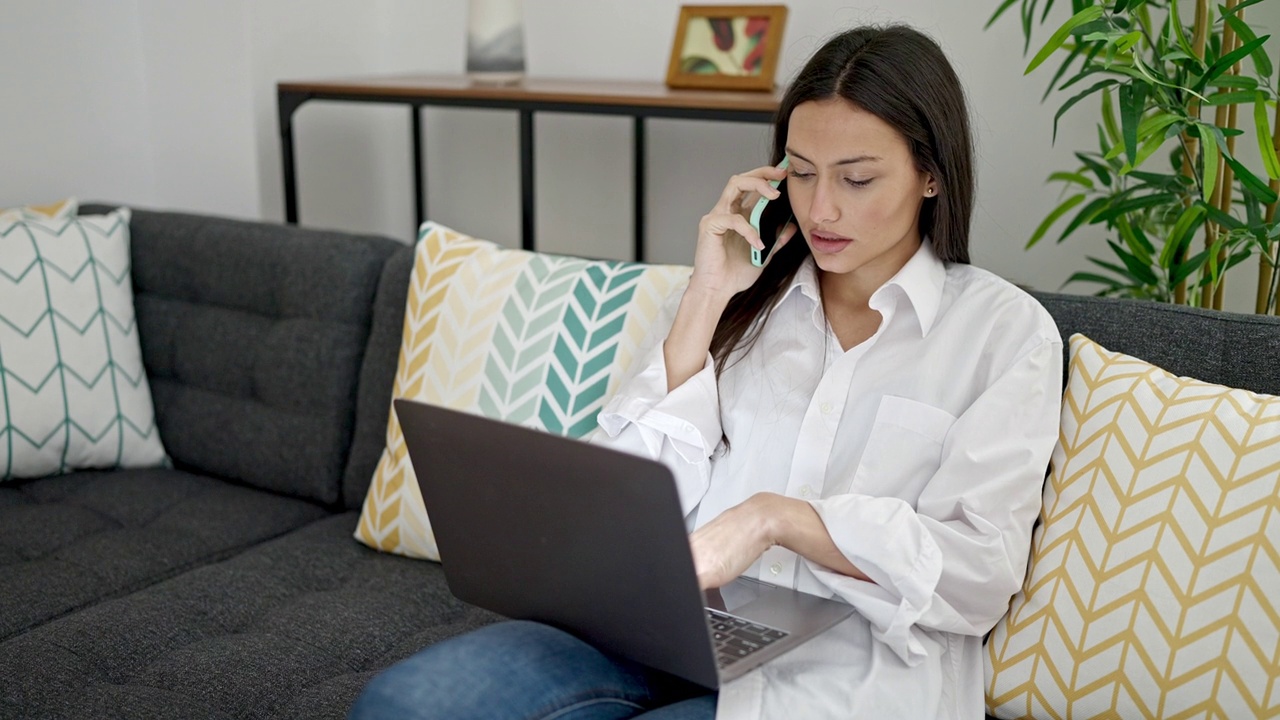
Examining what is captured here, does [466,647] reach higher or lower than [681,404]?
lower

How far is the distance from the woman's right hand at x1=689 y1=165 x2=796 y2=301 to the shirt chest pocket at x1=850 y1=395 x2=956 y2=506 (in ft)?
0.91

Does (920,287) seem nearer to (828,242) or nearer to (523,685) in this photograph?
(828,242)

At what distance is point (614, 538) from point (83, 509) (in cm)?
134

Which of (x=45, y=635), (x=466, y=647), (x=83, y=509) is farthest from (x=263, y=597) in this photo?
(x=466, y=647)

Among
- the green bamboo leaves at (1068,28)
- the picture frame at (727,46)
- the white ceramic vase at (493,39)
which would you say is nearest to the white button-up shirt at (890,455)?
the green bamboo leaves at (1068,28)

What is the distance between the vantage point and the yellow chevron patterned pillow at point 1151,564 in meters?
1.24

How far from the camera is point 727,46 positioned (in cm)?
234

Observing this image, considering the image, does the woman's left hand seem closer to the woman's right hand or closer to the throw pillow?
the woman's right hand

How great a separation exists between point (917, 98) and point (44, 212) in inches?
A: 67.9

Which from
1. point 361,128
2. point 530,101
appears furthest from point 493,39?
point 361,128

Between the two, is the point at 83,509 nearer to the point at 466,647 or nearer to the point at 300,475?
the point at 300,475

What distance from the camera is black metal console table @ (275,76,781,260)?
2143mm

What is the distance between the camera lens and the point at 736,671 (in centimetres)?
110

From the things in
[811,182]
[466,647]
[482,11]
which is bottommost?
[466,647]
